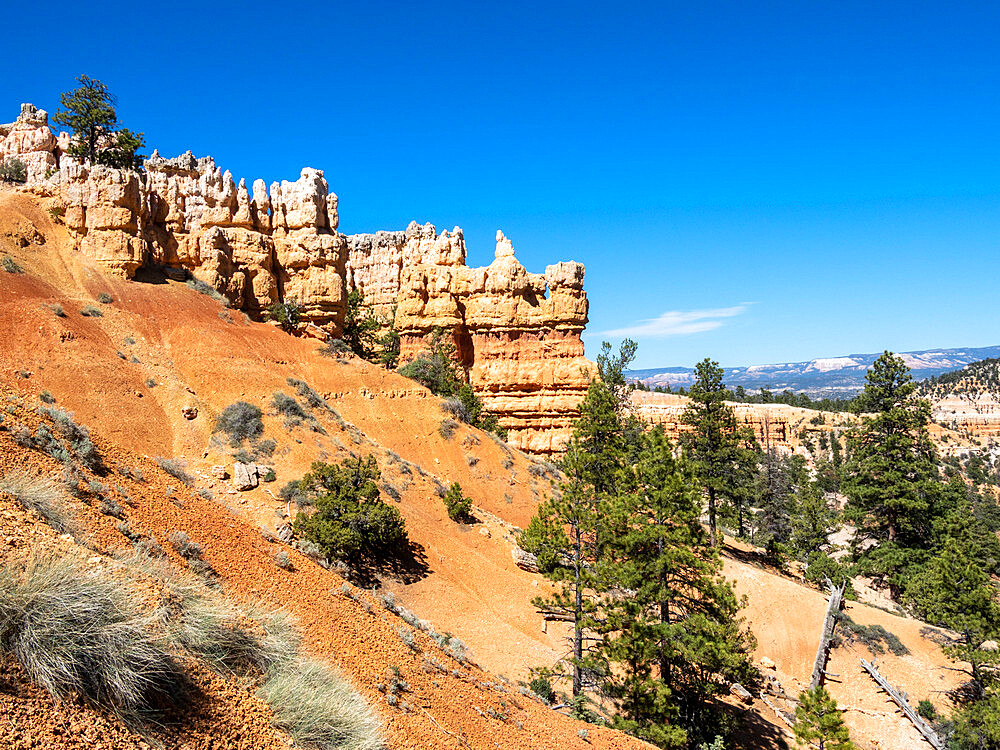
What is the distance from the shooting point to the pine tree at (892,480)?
26406mm

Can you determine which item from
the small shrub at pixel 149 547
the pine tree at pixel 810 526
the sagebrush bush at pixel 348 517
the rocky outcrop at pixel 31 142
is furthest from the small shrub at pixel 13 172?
the pine tree at pixel 810 526

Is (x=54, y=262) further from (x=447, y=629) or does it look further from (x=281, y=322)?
(x=447, y=629)

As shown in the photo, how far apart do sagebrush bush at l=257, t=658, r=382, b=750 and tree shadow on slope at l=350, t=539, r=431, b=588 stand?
11.7 m

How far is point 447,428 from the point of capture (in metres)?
31.4

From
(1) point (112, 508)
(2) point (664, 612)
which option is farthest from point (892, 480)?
(1) point (112, 508)

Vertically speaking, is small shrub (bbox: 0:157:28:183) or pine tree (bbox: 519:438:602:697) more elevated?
small shrub (bbox: 0:157:28:183)

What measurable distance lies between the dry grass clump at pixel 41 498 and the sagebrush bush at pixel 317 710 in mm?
2649

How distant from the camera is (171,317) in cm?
2717

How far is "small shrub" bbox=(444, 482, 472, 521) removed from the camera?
23703 mm

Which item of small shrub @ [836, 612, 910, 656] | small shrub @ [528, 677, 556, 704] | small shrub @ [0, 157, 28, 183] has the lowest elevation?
small shrub @ [836, 612, 910, 656]

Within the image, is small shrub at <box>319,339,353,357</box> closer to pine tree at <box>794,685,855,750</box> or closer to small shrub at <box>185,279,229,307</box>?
small shrub at <box>185,279,229,307</box>

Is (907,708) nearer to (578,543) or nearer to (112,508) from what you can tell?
(578,543)

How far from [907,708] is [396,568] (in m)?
18.7

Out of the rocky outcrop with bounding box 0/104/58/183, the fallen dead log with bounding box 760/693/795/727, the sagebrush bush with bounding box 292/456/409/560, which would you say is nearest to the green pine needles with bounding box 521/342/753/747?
the fallen dead log with bounding box 760/693/795/727
